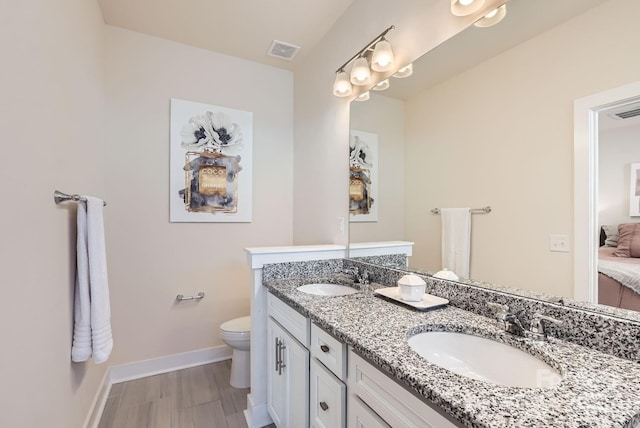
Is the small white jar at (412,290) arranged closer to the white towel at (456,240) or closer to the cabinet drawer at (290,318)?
the white towel at (456,240)

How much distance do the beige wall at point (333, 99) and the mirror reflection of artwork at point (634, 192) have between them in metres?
0.82

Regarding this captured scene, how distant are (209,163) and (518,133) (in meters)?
2.24

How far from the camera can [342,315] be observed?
1.20 m

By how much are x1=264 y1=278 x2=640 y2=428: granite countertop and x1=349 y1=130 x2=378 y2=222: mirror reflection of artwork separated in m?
0.90

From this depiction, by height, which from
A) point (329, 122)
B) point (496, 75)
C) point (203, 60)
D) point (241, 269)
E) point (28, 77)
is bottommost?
point (241, 269)

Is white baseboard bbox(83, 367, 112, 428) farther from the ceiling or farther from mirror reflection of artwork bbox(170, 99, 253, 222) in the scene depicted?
the ceiling

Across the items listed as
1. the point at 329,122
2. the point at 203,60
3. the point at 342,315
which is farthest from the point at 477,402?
the point at 203,60

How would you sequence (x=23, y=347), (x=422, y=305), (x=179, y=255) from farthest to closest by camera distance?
1. (x=179, y=255)
2. (x=422, y=305)
3. (x=23, y=347)

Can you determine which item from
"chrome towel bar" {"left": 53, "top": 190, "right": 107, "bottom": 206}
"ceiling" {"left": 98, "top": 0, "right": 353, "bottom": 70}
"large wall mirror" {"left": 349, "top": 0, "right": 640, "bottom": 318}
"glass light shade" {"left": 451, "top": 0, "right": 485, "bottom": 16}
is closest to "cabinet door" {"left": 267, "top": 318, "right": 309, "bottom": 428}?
"large wall mirror" {"left": 349, "top": 0, "right": 640, "bottom": 318}

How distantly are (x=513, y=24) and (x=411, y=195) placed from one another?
829 millimetres

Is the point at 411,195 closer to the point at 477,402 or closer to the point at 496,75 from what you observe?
the point at 496,75

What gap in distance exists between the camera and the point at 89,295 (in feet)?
4.84

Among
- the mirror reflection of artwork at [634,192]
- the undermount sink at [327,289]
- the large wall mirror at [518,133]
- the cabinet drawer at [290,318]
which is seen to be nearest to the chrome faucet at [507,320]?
the large wall mirror at [518,133]

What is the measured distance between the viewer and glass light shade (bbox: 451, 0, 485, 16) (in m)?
1.26
